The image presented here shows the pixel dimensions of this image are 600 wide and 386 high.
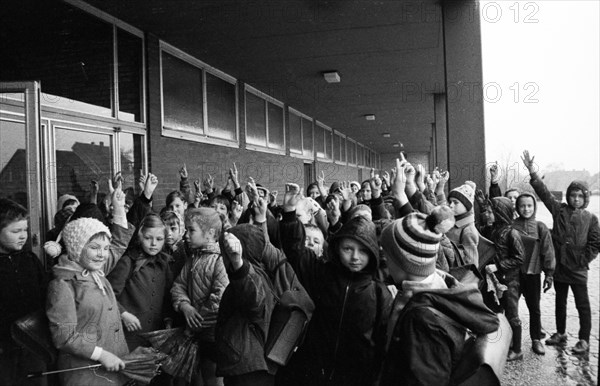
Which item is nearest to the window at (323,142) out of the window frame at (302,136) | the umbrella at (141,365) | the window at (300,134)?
the window frame at (302,136)

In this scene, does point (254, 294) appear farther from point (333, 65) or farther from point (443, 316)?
point (333, 65)

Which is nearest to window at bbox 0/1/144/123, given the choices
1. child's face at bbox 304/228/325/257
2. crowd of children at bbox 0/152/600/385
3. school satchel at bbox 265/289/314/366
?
crowd of children at bbox 0/152/600/385

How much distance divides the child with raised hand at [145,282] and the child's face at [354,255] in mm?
1287

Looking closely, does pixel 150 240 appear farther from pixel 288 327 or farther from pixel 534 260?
pixel 534 260

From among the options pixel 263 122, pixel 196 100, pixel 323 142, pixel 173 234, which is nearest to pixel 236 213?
pixel 173 234

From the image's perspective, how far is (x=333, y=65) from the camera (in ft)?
29.0

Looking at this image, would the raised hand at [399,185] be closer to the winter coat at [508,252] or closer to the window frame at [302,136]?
the winter coat at [508,252]

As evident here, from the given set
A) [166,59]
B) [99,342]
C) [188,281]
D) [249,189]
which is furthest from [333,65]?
[99,342]

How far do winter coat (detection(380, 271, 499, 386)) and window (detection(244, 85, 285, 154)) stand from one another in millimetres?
8277

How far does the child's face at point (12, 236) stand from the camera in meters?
2.54

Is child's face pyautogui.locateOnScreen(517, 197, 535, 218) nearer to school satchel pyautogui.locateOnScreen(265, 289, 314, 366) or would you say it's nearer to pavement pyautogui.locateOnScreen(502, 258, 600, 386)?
pavement pyautogui.locateOnScreen(502, 258, 600, 386)

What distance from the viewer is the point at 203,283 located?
111 inches

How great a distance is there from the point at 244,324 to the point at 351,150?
21.0 m

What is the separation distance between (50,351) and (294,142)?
37.6 ft
